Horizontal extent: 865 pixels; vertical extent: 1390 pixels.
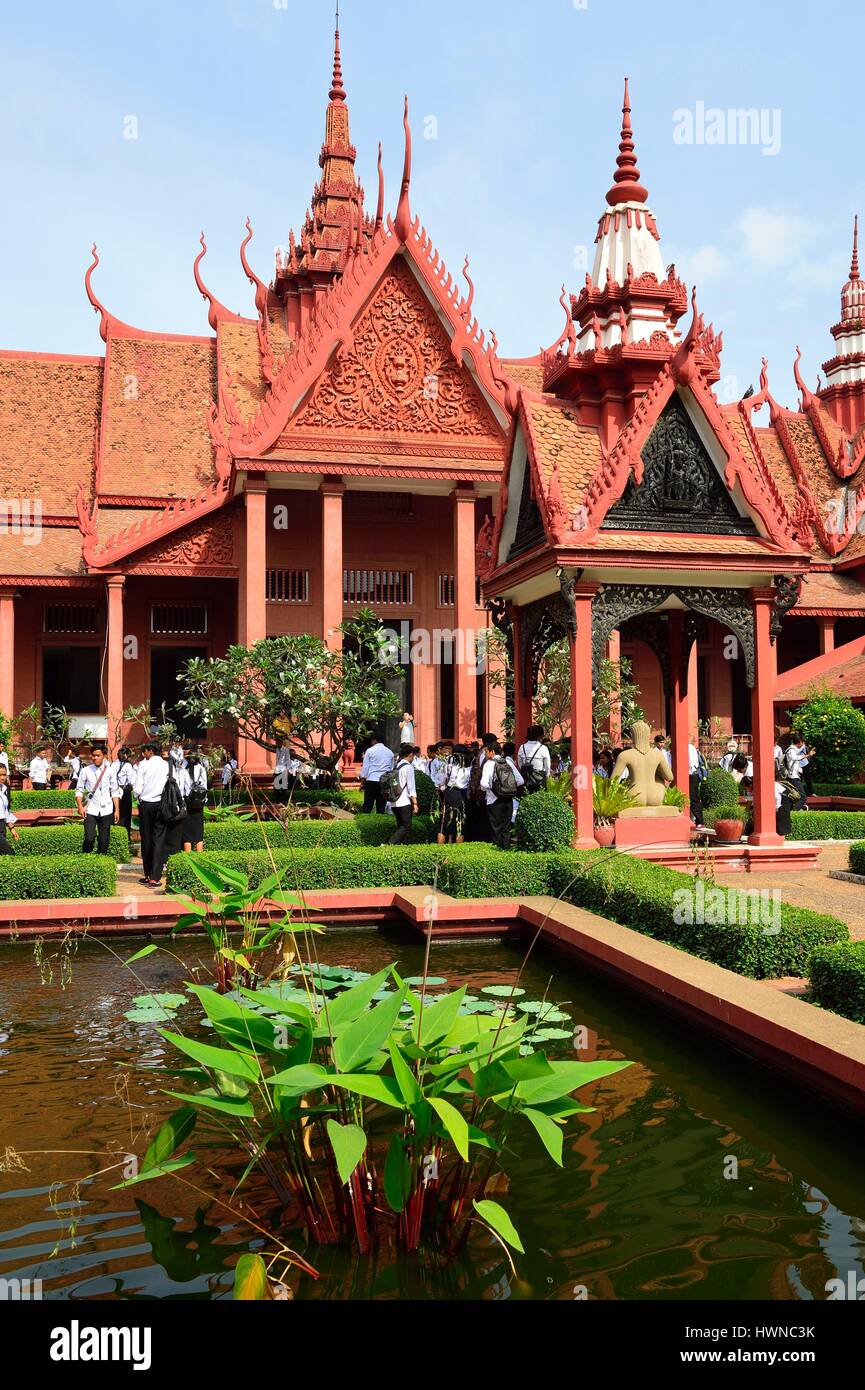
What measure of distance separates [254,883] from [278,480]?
10.3 m

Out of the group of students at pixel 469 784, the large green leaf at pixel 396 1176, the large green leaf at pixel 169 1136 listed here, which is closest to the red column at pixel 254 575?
the group of students at pixel 469 784

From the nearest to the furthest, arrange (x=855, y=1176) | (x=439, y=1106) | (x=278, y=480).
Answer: (x=439, y=1106)
(x=855, y=1176)
(x=278, y=480)

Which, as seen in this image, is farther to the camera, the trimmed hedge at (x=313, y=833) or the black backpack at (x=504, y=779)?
the trimmed hedge at (x=313, y=833)

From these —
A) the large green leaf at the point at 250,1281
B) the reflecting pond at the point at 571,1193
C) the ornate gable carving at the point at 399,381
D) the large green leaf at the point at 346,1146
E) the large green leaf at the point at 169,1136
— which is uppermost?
the ornate gable carving at the point at 399,381

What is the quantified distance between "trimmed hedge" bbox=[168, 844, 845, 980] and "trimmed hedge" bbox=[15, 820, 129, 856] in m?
2.39

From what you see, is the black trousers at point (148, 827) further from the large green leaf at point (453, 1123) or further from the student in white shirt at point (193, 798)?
the large green leaf at point (453, 1123)

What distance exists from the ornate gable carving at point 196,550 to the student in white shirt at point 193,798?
8592 mm

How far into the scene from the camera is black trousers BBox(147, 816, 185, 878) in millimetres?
9758

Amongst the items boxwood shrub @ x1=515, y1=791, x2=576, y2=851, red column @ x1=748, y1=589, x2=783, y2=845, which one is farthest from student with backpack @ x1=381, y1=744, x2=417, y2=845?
red column @ x1=748, y1=589, x2=783, y2=845

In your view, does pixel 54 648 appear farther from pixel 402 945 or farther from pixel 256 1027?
pixel 256 1027

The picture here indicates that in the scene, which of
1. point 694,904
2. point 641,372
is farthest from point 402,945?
point 641,372

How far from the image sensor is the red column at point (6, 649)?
59.7ft

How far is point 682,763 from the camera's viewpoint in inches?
495

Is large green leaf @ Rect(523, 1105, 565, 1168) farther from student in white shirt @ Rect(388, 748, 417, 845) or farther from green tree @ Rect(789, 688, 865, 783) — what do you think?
green tree @ Rect(789, 688, 865, 783)
